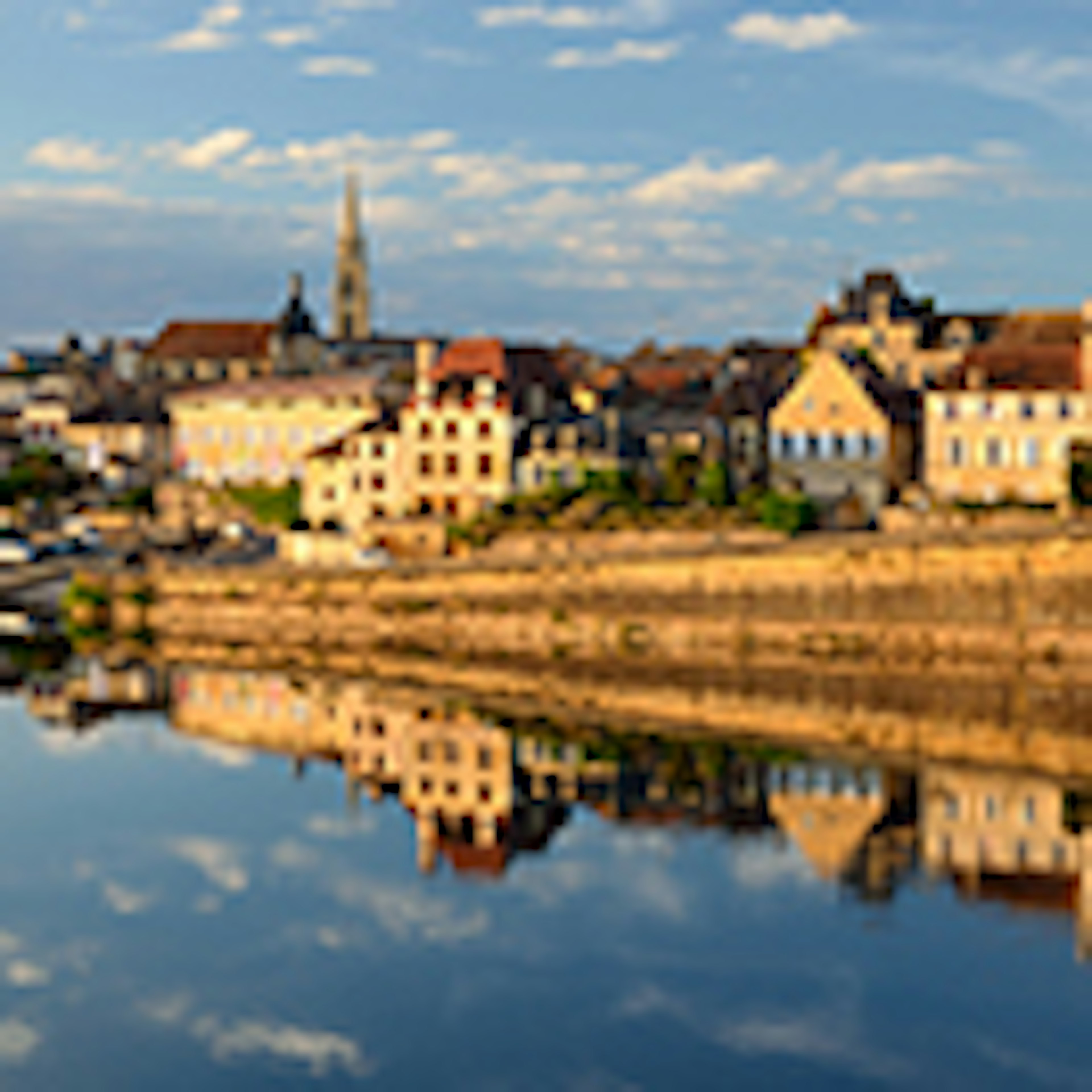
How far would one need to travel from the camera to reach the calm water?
35.7 metres

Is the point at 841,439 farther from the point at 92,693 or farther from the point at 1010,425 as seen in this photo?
the point at 92,693

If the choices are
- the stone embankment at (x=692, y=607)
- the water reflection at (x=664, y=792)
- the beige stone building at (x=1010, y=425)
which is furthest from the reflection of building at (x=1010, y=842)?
the beige stone building at (x=1010, y=425)

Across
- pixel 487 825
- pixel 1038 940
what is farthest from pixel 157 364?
pixel 1038 940

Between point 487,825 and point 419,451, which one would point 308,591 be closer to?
point 419,451

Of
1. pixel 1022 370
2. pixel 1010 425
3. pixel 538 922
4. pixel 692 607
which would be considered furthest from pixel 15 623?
pixel 538 922

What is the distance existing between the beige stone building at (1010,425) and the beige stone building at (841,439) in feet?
6.35

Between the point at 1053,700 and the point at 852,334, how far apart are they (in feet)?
157

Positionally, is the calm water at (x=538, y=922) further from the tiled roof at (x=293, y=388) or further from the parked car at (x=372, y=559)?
the tiled roof at (x=293, y=388)

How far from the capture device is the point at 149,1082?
3447 cm

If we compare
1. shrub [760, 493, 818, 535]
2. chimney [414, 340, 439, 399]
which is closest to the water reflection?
shrub [760, 493, 818, 535]

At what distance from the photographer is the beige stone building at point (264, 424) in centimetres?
12900

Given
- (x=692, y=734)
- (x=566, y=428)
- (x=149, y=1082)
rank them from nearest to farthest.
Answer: (x=149, y=1082) → (x=692, y=734) → (x=566, y=428)

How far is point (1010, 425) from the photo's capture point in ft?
314

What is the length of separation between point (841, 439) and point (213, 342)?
246 ft
